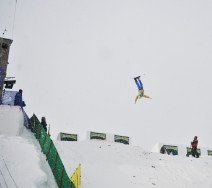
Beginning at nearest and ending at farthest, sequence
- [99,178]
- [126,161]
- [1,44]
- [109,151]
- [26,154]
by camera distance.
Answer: [26,154] → [99,178] → [126,161] → [109,151] → [1,44]

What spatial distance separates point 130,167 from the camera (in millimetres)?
23547

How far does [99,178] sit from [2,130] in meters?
6.17

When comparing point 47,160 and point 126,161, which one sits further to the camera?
point 126,161

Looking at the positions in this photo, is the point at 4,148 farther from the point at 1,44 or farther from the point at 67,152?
the point at 1,44

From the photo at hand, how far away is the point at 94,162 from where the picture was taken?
23375mm

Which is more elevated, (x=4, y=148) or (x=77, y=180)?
(x=4, y=148)

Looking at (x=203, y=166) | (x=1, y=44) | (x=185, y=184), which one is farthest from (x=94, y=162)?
(x=1, y=44)

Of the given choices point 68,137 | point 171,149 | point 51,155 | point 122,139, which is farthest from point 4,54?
point 171,149

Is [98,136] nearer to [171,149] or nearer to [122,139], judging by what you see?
[122,139]

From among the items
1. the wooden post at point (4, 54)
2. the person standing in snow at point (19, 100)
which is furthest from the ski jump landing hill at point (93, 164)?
the wooden post at point (4, 54)

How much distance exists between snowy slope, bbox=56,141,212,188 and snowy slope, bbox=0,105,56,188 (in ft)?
7.86

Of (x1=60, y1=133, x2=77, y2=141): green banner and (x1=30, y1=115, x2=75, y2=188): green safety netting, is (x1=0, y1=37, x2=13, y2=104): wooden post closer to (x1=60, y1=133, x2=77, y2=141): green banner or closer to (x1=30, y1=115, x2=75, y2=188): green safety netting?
(x1=30, y1=115, x2=75, y2=188): green safety netting

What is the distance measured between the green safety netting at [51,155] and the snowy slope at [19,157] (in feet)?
0.87

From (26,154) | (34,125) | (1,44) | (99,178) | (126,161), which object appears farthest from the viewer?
(1,44)
